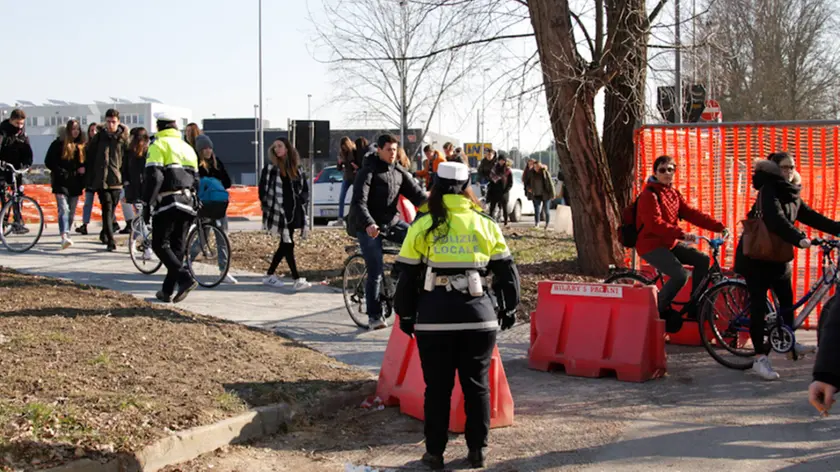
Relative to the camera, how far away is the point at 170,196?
10.4 m

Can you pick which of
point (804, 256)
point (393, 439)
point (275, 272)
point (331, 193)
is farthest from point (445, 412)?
point (331, 193)

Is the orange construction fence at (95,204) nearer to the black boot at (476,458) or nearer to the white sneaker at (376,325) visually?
the white sneaker at (376,325)

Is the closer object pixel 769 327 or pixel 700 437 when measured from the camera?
pixel 700 437

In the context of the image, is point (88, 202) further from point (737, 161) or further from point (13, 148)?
point (737, 161)

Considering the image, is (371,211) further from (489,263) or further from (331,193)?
(331,193)

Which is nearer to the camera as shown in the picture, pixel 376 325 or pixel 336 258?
pixel 376 325

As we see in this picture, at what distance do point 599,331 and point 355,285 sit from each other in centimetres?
279

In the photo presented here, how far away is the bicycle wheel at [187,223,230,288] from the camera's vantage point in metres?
11.9

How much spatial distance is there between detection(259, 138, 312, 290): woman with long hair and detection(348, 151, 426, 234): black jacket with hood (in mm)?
2616

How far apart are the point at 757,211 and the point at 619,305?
145 cm

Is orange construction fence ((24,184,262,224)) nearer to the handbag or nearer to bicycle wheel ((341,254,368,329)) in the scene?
bicycle wheel ((341,254,368,329))

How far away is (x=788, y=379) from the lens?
8.33 m

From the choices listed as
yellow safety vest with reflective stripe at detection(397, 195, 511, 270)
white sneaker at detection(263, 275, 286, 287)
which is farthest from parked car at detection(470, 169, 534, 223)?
yellow safety vest with reflective stripe at detection(397, 195, 511, 270)

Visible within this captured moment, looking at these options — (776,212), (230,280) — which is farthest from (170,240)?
(776,212)
